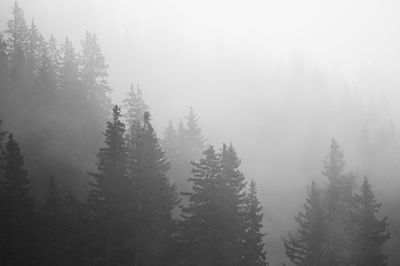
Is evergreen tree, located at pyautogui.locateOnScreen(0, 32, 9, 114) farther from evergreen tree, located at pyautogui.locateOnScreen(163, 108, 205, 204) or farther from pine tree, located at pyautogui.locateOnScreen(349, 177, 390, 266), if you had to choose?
pine tree, located at pyautogui.locateOnScreen(349, 177, 390, 266)

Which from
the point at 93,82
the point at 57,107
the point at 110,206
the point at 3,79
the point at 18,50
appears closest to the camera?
the point at 110,206

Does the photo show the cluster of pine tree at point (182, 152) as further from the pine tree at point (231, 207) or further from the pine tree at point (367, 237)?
the pine tree at point (367, 237)

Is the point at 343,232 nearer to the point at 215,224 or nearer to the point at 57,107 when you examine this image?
the point at 215,224

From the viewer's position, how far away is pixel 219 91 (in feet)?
371

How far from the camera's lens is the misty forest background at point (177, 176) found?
3089 cm

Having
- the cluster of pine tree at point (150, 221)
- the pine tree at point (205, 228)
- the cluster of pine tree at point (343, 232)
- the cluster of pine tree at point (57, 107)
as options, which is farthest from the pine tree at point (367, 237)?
the cluster of pine tree at point (57, 107)

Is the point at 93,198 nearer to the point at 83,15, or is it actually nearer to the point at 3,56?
the point at 3,56

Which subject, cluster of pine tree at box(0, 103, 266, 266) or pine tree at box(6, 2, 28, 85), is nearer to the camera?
cluster of pine tree at box(0, 103, 266, 266)

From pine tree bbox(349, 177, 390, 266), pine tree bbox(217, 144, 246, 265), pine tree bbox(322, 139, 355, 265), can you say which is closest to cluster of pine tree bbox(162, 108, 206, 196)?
pine tree bbox(322, 139, 355, 265)

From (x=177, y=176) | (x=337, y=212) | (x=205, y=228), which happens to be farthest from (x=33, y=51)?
(x=337, y=212)

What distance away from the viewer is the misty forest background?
101 feet

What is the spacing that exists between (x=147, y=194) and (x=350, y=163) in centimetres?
6679

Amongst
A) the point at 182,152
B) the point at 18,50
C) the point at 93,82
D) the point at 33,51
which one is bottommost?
the point at 182,152

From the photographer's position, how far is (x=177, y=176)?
55.0 m
